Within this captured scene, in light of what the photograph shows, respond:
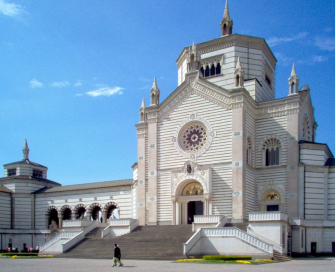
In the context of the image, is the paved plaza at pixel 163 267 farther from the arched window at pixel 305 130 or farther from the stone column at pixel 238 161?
the arched window at pixel 305 130

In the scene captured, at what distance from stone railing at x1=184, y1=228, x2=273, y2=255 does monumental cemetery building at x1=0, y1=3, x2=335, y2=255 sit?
9 centimetres

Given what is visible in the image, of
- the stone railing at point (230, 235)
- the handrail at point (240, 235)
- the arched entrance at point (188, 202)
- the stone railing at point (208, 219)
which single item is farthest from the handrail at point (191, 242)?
the arched entrance at point (188, 202)

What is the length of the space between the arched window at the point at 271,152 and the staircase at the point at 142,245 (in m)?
11.1

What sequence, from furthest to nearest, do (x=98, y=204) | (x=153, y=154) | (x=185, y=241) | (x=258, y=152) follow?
1. (x=98, y=204)
2. (x=153, y=154)
3. (x=258, y=152)
4. (x=185, y=241)

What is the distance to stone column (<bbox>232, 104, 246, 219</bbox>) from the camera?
44.6 meters

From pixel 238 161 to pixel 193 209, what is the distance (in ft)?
25.5

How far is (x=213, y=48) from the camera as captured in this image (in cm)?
5509

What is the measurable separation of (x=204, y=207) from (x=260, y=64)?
19132 millimetres

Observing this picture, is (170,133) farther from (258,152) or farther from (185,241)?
(185,241)

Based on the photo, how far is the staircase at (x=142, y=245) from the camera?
36.5 meters

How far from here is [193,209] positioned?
4919 cm

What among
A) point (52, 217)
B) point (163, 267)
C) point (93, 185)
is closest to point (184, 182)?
point (93, 185)

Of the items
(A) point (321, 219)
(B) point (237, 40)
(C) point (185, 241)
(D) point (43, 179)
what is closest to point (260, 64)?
(B) point (237, 40)

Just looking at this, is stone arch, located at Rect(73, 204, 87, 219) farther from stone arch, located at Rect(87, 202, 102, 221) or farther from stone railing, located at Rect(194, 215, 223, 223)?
stone railing, located at Rect(194, 215, 223, 223)
